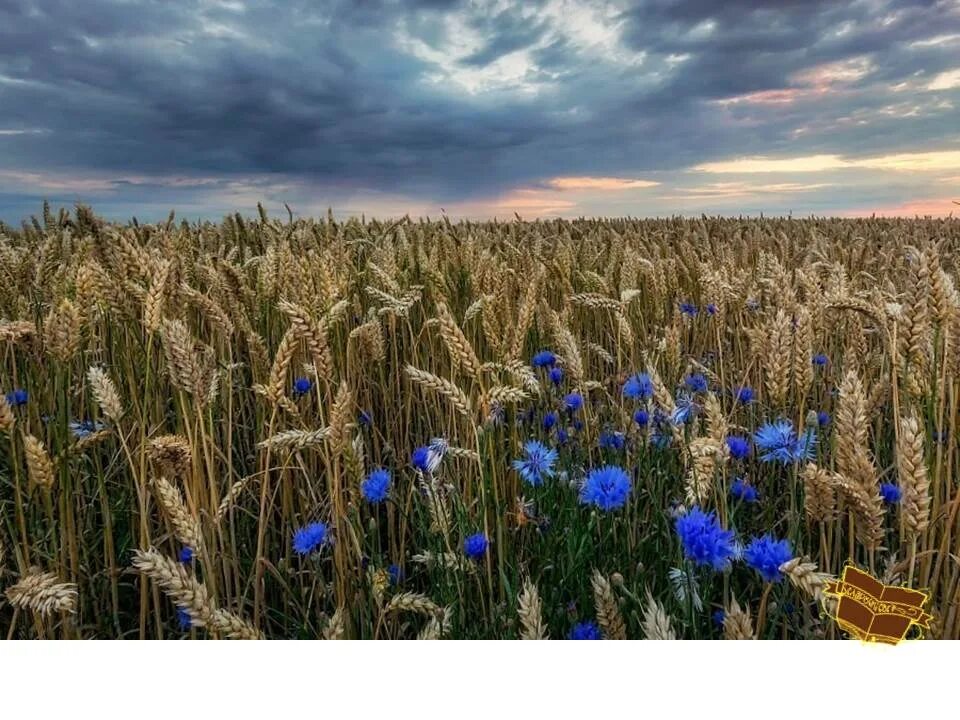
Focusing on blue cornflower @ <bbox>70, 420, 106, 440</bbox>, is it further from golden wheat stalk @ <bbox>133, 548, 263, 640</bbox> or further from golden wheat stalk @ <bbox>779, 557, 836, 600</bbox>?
golden wheat stalk @ <bbox>779, 557, 836, 600</bbox>

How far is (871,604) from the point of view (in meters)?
0.92

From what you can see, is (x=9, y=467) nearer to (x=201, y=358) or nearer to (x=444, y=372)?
(x=201, y=358)

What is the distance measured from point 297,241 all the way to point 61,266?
1.07m

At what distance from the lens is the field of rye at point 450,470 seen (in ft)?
3.30

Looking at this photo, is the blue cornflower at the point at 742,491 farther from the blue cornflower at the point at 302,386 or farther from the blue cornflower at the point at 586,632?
the blue cornflower at the point at 302,386

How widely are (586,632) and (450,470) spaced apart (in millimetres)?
592

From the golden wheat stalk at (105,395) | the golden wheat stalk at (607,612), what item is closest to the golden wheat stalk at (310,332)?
the golden wheat stalk at (105,395)

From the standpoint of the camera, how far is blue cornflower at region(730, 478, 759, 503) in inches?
54.3

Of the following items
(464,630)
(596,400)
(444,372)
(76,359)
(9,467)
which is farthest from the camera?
(596,400)

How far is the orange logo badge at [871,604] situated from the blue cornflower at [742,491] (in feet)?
1.45

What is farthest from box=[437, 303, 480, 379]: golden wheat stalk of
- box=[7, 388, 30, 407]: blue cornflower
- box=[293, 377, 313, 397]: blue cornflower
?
box=[7, 388, 30, 407]: blue cornflower

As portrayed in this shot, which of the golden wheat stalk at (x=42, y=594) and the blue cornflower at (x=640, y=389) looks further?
the blue cornflower at (x=640, y=389)
